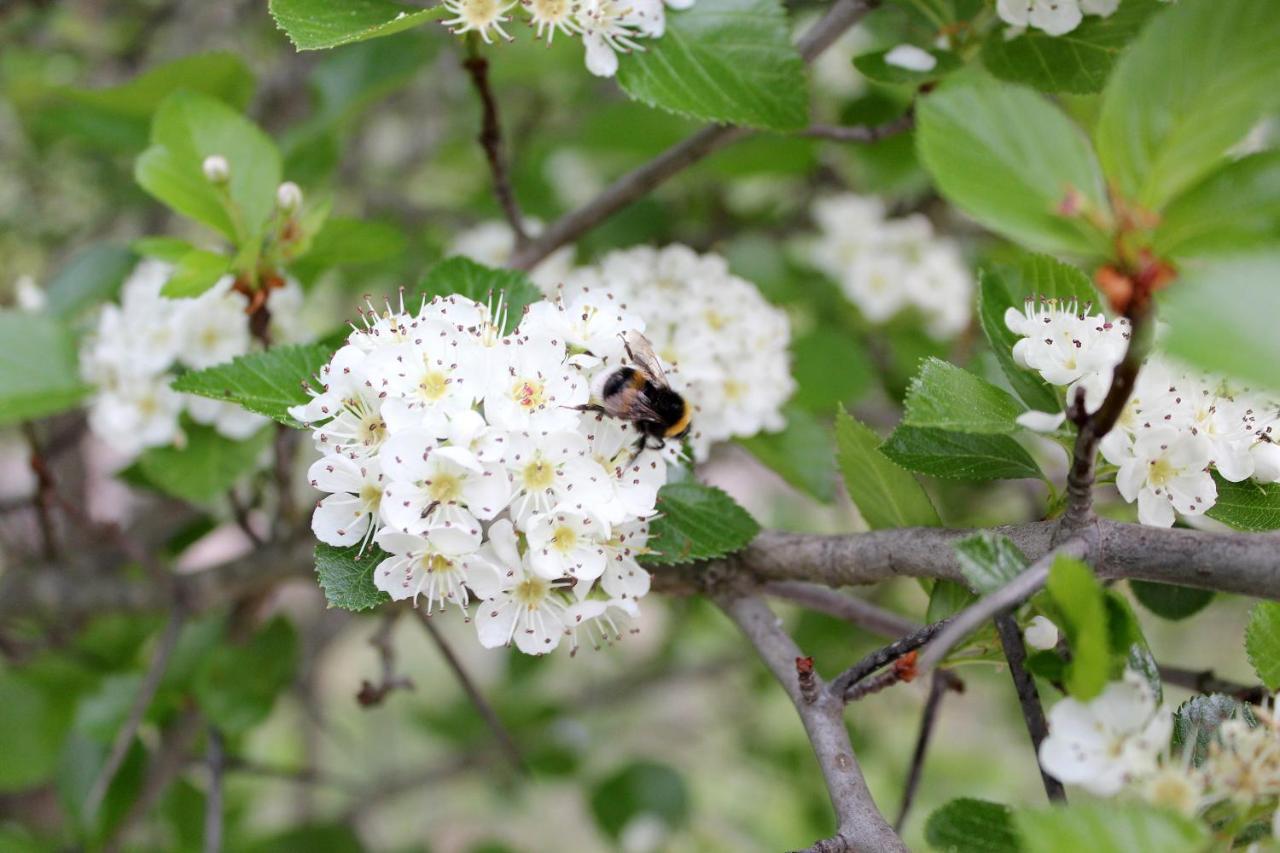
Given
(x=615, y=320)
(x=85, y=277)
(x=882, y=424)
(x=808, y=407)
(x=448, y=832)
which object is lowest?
(x=448, y=832)

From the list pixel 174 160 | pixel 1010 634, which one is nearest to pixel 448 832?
pixel 174 160

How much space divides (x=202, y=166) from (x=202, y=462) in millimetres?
391

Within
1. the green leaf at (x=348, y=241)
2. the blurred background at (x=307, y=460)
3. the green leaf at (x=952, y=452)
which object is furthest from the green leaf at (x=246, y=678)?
the green leaf at (x=952, y=452)

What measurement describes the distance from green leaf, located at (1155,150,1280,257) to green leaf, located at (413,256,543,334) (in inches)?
26.6

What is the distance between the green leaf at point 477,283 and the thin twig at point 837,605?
42cm

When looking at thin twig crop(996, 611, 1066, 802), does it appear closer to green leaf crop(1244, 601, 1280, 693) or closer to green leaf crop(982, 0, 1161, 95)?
green leaf crop(1244, 601, 1280, 693)

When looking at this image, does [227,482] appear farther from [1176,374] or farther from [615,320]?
[1176,374]

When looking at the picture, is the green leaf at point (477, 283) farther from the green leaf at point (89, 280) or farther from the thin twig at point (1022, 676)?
the green leaf at point (89, 280)

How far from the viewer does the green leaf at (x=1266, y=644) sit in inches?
38.0

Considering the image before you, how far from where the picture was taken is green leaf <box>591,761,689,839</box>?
2457 millimetres

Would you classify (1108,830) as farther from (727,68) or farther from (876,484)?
(727,68)

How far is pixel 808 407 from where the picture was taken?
184 centimetres

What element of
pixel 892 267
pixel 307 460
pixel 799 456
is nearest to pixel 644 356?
pixel 799 456

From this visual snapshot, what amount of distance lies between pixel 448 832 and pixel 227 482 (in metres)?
3.14
